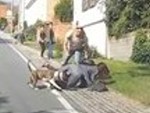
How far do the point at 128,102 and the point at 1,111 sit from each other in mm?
3097

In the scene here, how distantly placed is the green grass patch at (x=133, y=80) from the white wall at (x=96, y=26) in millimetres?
6518

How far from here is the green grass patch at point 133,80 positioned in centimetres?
1512

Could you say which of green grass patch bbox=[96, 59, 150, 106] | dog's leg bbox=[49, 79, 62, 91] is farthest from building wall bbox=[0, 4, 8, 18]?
dog's leg bbox=[49, 79, 62, 91]

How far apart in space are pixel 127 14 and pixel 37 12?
38.4 meters

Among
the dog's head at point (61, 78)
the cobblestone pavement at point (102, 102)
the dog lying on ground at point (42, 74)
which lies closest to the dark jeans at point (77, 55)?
the dog lying on ground at point (42, 74)

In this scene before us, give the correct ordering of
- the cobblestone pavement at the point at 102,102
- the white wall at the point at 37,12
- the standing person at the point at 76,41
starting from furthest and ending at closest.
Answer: the white wall at the point at 37,12 → the standing person at the point at 76,41 → the cobblestone pavement at the point at 102,102

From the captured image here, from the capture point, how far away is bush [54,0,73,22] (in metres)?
52.0

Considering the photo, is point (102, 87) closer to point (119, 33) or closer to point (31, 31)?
point (119, 33)

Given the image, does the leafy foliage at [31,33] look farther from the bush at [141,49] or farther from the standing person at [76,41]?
the standing person at [76,41]

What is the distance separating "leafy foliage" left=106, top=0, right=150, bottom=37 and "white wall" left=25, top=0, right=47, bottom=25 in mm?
28051

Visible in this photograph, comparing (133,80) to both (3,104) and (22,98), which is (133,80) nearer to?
(22,98)

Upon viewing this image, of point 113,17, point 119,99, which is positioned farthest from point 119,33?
point 119,99

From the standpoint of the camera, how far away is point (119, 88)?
16406 mm

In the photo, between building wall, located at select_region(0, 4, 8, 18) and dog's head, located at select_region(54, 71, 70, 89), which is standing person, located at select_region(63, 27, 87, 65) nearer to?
dog's head, located at select_region(54, 71, 70, 89)
